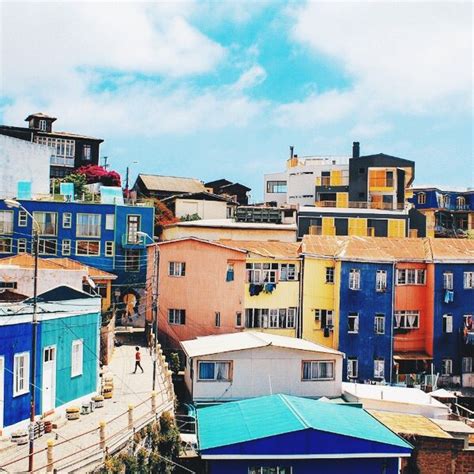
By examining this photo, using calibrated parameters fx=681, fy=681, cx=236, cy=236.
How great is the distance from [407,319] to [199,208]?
23.4 metres

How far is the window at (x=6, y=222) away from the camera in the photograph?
5025 centimetres

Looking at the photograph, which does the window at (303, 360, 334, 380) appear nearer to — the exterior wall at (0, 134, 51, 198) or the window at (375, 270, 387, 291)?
the window at (375, 270, 387, 291)

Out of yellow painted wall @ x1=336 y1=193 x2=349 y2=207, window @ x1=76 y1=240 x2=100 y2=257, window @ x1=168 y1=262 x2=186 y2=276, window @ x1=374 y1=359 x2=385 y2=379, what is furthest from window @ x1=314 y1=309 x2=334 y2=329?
yellow painted wall @ x1=336 y1=193 x2=349 y2=207

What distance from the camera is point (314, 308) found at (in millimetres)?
43031

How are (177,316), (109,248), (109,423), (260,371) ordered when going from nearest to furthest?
(109,423) < (260,371) < (177,316) < (109,248)

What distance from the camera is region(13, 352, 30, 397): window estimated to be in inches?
909

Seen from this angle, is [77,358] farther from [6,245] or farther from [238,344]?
[6,245]

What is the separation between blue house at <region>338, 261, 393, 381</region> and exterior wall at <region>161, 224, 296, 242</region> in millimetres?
10131

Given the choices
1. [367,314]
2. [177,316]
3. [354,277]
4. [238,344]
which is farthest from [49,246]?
[367,314]

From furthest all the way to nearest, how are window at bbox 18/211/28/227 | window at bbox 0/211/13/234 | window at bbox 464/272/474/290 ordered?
1. window at bbox 18/211/28/227
2. window at bbox 0/211/13/234
3. window at bbox 464/272/474/290

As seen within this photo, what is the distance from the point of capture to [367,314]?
42.3m

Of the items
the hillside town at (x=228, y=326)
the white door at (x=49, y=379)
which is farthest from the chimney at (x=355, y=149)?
the white door at (x=49, y=379)

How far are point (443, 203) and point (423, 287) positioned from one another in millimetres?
33367

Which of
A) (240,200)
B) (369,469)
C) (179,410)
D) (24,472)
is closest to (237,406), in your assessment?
(179,410)
